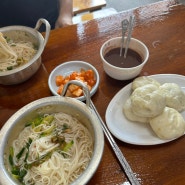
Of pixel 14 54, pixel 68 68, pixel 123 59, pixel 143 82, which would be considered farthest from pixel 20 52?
pixel 143 82

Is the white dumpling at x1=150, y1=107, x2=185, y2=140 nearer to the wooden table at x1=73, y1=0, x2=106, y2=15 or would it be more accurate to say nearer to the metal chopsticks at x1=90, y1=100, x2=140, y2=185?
the metal chopsticks at x1=90, y1=100, x2=140, y2=185

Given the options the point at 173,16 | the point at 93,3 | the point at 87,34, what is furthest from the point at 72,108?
the point at 93,3

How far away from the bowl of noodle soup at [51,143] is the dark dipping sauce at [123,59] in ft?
1.18

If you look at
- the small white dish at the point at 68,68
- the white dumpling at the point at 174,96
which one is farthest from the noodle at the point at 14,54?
the white dumpling at the point at 174,96

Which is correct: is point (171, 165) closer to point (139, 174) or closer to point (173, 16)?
point (139, 174)

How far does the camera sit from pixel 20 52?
144 cm

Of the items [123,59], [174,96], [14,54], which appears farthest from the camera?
[14,54]

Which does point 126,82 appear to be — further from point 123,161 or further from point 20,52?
point 20,52

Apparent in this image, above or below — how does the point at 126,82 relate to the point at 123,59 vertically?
below

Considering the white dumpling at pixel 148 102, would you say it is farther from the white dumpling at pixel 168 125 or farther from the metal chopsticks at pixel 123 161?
the metal chopsticks at pixel 123 161

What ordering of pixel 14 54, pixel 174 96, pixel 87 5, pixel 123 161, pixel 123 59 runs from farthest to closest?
pixel 87 5
pixel 14 54
pixel 123 59
pixel 174 96
pixel 123 161

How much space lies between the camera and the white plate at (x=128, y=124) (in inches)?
41.6

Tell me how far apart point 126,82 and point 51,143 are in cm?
54

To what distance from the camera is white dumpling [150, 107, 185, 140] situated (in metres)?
1.03
